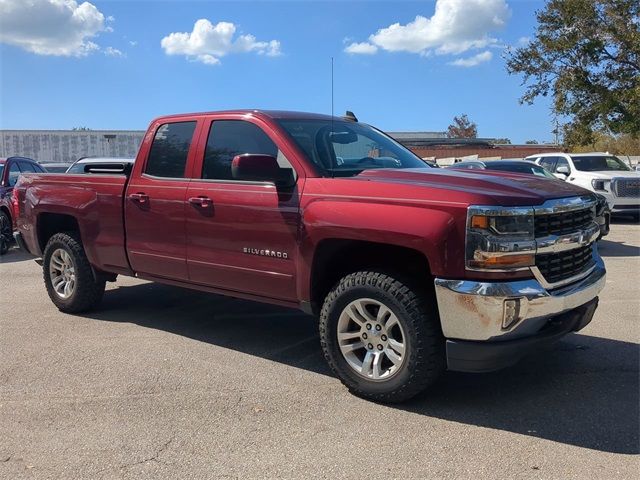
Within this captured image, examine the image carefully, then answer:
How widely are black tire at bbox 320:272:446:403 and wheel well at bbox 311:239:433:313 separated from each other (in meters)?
0.14

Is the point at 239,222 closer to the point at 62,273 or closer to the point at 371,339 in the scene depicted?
the point at 371,339

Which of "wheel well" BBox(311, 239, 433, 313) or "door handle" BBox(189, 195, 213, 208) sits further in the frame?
"door handle" BBox(189, 195, 213, 208)

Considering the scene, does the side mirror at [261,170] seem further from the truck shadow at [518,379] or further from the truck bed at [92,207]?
the truck bed at [92,207]

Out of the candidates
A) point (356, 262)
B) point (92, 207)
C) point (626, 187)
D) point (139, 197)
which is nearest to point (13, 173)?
point (92, 207)

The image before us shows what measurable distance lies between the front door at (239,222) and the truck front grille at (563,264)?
1728 mm

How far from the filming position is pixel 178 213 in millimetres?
5273

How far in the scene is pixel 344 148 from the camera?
202 inches

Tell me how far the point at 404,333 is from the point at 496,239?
856mm

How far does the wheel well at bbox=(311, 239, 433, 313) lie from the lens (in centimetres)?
412

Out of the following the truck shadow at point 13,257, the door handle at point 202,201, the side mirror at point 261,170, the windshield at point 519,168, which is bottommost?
the truck shadow at point 13,257

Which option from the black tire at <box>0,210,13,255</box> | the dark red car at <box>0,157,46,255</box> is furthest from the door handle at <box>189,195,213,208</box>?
the black tire at <box>0,210,13,255</box>

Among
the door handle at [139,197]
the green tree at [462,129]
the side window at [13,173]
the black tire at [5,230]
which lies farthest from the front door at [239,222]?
the green tree at [462,129]

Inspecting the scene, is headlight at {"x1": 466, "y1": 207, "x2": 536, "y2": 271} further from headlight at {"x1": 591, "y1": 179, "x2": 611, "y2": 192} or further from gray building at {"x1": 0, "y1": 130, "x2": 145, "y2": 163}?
gray building at {"x1": 0, "y1": 130, "x2": 145, "y2": 163}

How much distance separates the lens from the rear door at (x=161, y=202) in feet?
17.5
